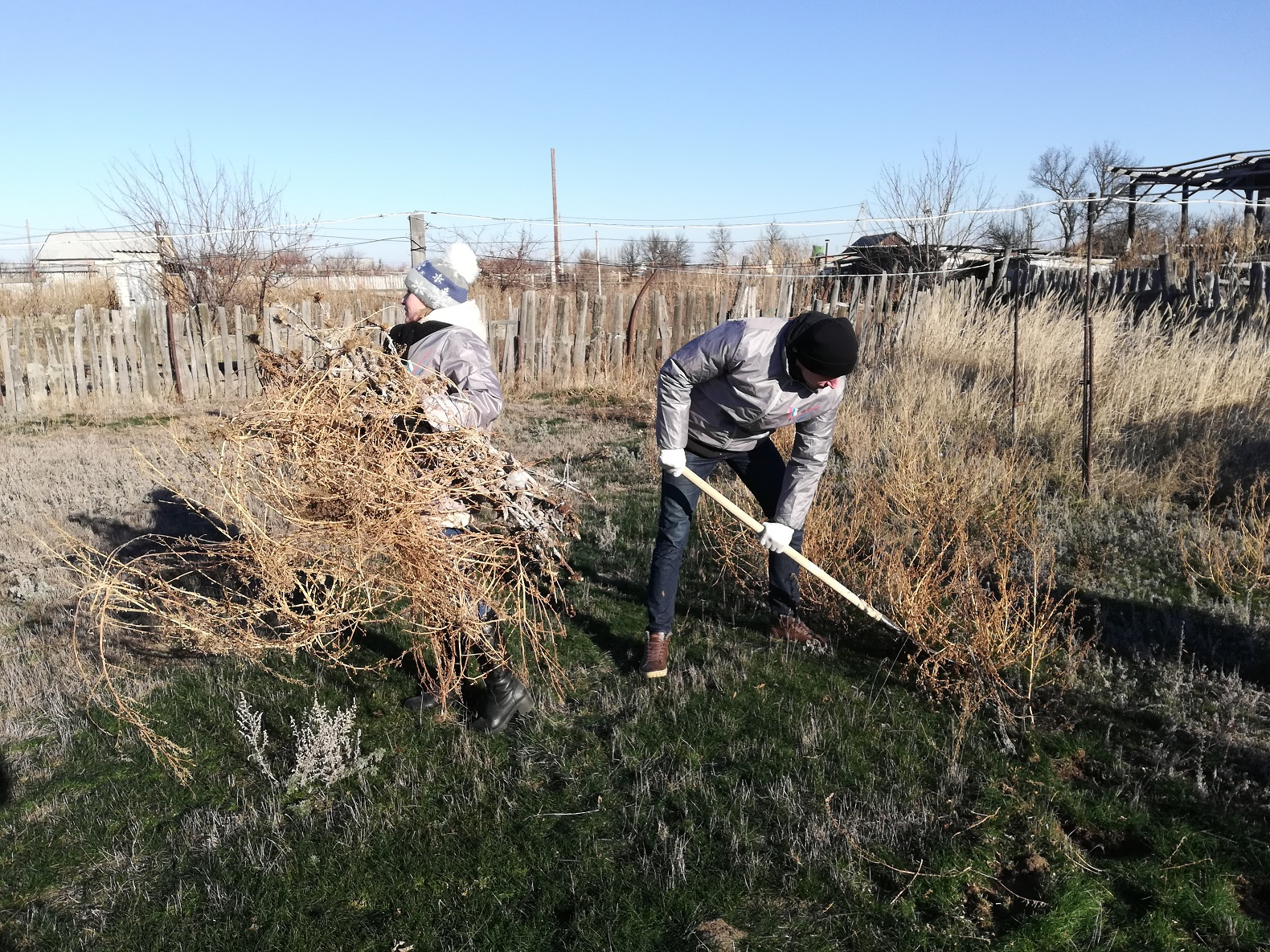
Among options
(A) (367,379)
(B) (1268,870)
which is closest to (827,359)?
(A) (367,379)

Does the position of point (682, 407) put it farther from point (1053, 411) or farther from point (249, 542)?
point (1053, 411)

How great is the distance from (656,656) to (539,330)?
10014 mm

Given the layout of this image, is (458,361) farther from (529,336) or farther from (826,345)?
(529,336)

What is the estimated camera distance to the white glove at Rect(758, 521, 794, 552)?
3.68 metres

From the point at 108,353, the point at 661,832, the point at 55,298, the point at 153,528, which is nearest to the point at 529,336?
the point at 108,353

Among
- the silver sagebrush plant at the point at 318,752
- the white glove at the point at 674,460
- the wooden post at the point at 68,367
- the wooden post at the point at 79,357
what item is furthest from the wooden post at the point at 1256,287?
the wooden post at the point at 68,367

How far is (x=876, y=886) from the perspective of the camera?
247 centimetres

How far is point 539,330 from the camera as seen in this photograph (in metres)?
13.1

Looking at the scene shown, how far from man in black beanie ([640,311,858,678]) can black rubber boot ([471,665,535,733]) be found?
23.4 inches

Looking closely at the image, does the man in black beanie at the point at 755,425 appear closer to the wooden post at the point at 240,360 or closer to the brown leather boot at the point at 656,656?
the brown leather boot at the point at 656,656

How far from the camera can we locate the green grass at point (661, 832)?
236 centimetres

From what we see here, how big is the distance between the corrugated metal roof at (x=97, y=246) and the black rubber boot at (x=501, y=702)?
11.6 m

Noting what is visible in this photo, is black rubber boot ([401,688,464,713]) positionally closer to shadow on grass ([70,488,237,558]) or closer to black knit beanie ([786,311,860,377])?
black knit beanie ([786,311,860,377])

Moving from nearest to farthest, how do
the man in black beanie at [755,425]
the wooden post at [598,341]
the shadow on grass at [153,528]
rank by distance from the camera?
the man in black beanie at [755,425] → the shadow on grass at [153,528] → the wooden post at [598,341]
